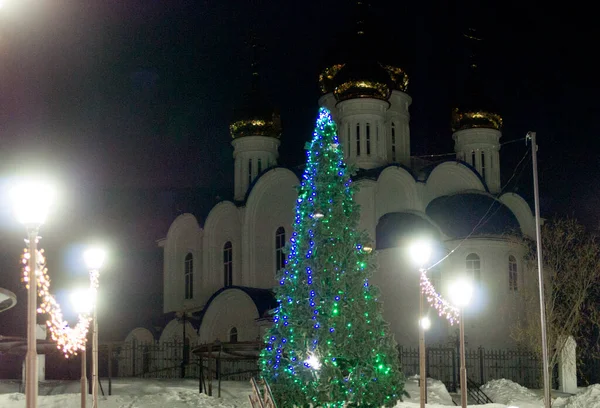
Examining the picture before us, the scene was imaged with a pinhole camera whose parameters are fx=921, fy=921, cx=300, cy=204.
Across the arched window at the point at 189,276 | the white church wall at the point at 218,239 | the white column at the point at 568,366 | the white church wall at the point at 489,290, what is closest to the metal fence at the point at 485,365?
the white church wall at the point at 489,290

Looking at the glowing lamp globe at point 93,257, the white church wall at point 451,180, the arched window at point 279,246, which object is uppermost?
the white church wall at point 451,180

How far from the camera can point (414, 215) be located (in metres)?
30.5

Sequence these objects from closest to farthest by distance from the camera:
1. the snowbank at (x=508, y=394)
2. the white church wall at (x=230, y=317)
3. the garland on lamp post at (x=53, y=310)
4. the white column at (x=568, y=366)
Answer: the garland on lamp post at (x=53, y=310) → the snowbank at (x=508, y=394) → the white column at (x=568, y=366) → the white church wall at (x=230, y=317)

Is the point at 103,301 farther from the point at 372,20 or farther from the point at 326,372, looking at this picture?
the point at 326,372

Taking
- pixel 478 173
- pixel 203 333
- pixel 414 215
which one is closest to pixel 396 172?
pixel 414 215

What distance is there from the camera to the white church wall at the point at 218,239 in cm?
3508

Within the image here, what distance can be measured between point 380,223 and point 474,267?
3.36 metres

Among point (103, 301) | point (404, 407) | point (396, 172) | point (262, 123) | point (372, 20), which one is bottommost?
point (404, 407)

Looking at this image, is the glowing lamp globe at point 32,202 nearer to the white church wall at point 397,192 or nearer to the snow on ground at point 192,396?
the snow on ground at point 192,396

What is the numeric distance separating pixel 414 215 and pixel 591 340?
296 inches

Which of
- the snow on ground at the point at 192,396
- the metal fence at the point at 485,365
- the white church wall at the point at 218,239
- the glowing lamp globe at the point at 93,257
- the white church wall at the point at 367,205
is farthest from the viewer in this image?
the white church wall at the point at 218,239

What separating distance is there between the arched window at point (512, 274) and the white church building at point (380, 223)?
0.04 meters

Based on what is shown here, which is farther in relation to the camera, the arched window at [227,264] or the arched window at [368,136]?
the arched window at [227,264]

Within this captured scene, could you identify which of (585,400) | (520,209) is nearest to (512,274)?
(520,209)
